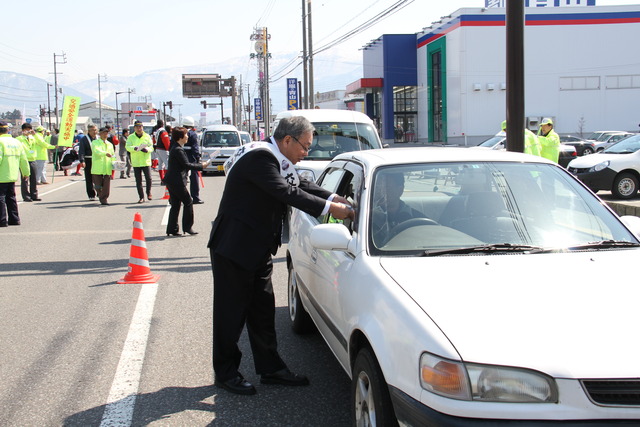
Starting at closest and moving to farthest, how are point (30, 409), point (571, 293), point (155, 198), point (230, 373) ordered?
point (571, 293), point (30, 409), point (230, 373), point (155, 198)

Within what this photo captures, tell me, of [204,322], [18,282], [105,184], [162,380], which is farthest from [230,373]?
[105,184]

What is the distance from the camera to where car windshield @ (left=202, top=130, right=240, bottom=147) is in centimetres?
2720

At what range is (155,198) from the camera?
17266 mm

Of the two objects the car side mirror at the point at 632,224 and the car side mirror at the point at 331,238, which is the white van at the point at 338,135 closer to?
the car side mirror at the point at 632,224

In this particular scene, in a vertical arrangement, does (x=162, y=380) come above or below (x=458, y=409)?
Answer: below

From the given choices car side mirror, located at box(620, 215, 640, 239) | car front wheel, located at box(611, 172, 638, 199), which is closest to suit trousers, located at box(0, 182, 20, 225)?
car side mirror, located at box(620, 215, 640, 239)

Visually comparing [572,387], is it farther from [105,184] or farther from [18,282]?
[105,184]

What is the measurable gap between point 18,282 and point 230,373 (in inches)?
176

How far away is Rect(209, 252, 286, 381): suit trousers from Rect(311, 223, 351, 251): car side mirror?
76 centimetres

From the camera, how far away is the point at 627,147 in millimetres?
15531

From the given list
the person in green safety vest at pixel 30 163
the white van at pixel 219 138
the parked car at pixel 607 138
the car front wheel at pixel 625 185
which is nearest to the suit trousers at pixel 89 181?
the person in green safety vest at pixel 30 163

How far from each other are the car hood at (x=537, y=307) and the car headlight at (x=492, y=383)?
0.04 metres

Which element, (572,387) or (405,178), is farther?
(405,178)

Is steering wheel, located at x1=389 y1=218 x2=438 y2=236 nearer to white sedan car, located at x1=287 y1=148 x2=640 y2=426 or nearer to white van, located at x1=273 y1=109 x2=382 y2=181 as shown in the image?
white sedan car, located at x1=287 y1=148 x2=640 y2=426
